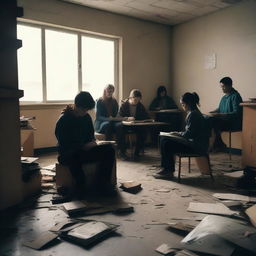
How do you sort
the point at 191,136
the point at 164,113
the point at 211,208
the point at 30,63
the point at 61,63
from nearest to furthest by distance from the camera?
1. the point at 211,208
2. the point at 191,136
3. the point at 30,63
4. the point at 61,63
5. the point at 164,113

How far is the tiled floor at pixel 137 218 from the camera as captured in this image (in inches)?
84.1

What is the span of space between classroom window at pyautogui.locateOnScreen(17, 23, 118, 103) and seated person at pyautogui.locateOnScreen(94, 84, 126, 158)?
2.90 feet

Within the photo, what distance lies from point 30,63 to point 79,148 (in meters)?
2.86

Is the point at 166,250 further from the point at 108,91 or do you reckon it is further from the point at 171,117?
the point at 171,117

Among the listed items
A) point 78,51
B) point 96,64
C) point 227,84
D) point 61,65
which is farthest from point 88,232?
point 96,64

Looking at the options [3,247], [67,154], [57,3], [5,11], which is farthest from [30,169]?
[57,3]

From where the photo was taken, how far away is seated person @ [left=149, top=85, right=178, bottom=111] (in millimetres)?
6910

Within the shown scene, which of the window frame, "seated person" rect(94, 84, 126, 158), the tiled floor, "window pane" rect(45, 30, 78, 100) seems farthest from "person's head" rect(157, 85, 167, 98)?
the tiled floor

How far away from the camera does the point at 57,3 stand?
5.50 meters

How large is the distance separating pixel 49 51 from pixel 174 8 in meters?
2.54

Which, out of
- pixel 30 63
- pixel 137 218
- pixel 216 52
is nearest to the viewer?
pixel 137 218

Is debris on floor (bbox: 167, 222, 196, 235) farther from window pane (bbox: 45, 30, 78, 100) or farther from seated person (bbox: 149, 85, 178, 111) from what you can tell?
seated person (bbox: 149, 85, 178, 111)

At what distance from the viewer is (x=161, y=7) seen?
19.5 feet

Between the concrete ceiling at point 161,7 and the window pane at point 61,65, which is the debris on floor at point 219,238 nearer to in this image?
the window pane at point 61,65
